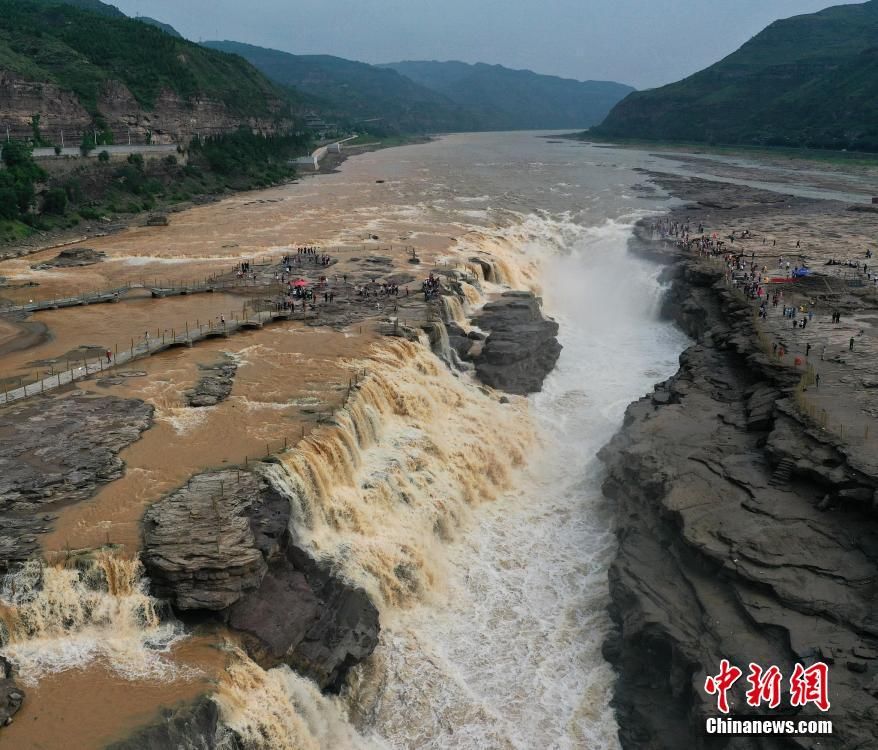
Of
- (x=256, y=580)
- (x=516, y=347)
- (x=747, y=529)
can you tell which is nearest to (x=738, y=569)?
(x=747, y=529)

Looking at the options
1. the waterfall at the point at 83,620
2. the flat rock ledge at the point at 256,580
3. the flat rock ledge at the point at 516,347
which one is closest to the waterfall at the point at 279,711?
the flat rock ledge at the point at 256,580

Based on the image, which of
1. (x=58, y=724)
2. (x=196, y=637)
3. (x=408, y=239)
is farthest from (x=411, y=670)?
(x=408, y=239)

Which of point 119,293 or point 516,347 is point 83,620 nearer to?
point 516,347

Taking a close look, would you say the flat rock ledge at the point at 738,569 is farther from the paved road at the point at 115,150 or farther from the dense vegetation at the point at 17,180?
the paved road at the point at 115,150

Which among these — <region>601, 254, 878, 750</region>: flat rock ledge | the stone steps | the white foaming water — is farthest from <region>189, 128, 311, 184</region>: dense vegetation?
the stone steps

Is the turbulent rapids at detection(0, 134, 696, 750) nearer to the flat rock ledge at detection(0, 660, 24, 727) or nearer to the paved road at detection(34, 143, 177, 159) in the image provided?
the flat rock ledge at detection(0, 660, 24, 727)

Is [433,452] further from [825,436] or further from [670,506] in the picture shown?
[825,436]
